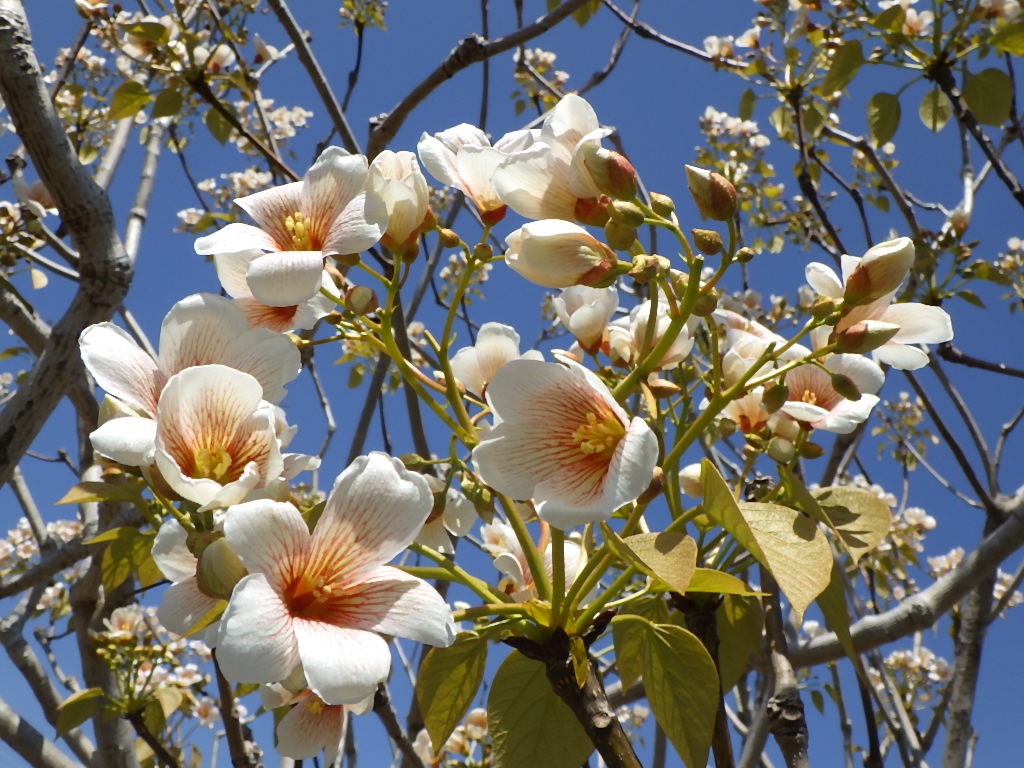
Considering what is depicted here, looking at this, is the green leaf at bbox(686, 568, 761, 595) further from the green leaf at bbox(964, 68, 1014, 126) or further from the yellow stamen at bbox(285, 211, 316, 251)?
the green leaf at bbox(964, 68, 1014, 126)

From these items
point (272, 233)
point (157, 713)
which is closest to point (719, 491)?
point (272, 233)

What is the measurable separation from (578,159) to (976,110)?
4.64 ft

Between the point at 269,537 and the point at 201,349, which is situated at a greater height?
the point at 201,349

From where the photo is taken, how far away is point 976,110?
1706mm

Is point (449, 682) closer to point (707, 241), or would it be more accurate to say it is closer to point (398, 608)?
point (398, 608)

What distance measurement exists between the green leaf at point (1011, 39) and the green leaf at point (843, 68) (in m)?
0.26

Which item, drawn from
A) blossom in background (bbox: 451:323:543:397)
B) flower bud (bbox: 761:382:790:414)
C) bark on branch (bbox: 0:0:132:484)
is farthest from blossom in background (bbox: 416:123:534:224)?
bark on branch (bbox: 0:0:132:484)

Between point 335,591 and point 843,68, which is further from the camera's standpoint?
point 843,68

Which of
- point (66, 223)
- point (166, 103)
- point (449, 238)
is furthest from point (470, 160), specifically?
point (166, 103)

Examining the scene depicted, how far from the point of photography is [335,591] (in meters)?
0.54

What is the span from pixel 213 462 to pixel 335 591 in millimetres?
122

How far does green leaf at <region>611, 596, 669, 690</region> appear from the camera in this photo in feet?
2.68

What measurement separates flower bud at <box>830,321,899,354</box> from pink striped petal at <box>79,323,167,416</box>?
51 cm

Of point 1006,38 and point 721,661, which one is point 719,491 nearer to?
point 721,661
